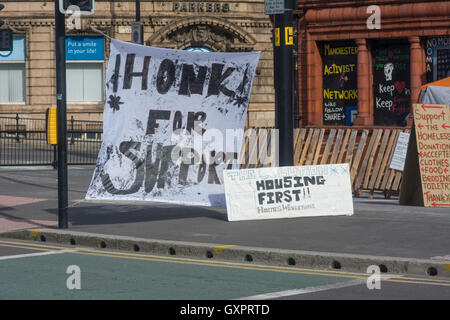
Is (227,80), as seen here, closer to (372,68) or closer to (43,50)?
(372,68)

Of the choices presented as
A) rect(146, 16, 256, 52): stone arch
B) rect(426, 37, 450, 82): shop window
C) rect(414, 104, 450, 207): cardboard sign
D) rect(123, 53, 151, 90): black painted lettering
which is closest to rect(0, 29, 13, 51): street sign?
rect(123, 53, 151, 90): black painted lettering

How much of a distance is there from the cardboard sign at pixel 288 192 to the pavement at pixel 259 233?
0.27 meters

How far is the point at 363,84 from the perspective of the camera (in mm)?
23875

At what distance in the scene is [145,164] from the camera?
554 inches

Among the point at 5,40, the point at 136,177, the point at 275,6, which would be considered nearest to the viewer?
the point at 136,177

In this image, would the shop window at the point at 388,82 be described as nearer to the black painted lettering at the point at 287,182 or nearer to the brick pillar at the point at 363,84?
the brick pillar at the point at 363,84

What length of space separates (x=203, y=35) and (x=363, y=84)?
15.8 meters

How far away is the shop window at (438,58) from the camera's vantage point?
23219 mm

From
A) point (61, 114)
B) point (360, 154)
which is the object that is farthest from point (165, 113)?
point (360, 154)

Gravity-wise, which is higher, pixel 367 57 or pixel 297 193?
pixel 367 57

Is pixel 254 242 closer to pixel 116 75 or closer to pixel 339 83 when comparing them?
pixel 116 75

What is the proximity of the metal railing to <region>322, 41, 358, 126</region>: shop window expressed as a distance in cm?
804
